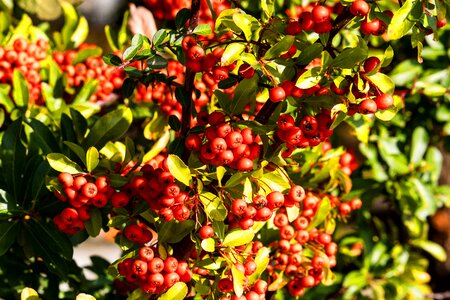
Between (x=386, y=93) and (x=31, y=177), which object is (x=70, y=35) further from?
(x=386, y=93)

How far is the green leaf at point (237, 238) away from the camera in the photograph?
4.72 feet

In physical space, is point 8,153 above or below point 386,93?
below

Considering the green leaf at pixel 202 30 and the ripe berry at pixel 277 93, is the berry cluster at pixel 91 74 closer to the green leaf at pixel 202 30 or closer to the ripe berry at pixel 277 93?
the green leaf at pixel 202 30

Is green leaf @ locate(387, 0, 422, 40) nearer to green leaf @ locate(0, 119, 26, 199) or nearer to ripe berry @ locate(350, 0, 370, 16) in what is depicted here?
ripe berry @ locate(350, 0, 370, 16)

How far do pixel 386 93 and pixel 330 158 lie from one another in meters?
0.67

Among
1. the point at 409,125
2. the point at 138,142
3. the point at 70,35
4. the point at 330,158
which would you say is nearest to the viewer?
the point at 330,158

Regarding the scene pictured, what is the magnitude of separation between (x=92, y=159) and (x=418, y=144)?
1532 millimetres

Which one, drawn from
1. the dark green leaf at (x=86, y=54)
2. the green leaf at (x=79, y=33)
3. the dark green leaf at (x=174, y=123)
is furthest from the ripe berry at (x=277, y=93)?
the green leaf at (x=79, y=33)

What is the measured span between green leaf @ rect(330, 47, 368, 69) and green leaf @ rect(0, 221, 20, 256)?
101 cm

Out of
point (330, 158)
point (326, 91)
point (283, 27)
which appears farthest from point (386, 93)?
point (330, 158)

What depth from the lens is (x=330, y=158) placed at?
2.03 m

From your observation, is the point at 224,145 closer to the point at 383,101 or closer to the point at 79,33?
the point at 383,101

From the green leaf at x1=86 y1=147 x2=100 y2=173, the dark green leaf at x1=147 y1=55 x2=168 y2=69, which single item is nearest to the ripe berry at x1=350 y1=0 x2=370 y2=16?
the dark green leaf at x1=147 y1=55 x2=168 y2=69

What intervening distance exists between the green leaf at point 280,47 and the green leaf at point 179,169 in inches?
12.0
